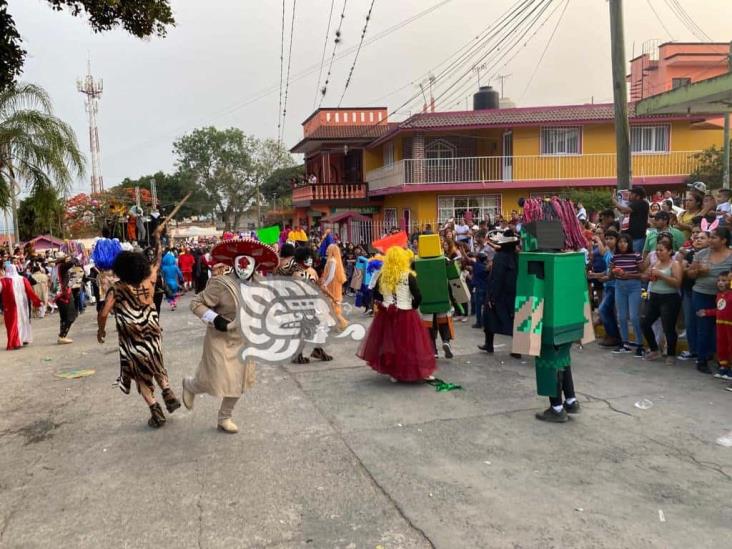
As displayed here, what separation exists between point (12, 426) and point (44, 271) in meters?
11.8

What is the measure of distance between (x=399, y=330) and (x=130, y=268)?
2927 mm

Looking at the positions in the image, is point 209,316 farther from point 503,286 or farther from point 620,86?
point 620,86

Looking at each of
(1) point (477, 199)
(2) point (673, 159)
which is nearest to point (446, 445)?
(1) point (477, 199)

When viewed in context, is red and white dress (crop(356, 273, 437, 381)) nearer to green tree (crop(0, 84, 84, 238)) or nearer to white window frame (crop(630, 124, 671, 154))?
green tree (crop(0, 84, 84, 238))

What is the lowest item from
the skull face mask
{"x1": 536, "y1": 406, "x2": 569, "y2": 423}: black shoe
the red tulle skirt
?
{"x1": 536, "y1": 406, "x2": 569, "y2": 423}: black shoe

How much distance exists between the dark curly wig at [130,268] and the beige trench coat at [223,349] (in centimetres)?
80

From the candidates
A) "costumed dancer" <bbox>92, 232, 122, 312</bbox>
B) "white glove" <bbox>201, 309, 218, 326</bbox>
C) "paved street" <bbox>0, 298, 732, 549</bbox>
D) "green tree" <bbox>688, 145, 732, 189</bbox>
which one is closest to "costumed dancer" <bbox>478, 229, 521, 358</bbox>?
"paved street" <bbox>0, 298, 732, 549</bbox>

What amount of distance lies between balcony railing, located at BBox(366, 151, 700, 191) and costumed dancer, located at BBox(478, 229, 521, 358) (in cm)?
1625

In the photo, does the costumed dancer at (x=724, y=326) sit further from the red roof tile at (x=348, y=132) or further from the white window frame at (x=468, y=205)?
the red roof tile at (x=348, y=132)

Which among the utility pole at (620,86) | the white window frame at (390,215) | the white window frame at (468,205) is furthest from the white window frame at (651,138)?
the utility pole at (620,86)

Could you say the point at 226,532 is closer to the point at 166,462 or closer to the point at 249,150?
the point at 166,462

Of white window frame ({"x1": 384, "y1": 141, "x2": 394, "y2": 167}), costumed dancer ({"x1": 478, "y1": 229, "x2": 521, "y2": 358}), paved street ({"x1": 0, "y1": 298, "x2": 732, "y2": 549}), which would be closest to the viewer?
paved street ({"x1": 0, "y1": 298, "x2": 732, "y2": 549})

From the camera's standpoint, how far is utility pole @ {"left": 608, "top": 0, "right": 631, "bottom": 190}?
34.0ft

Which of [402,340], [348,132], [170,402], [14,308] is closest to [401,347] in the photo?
[402,340]
